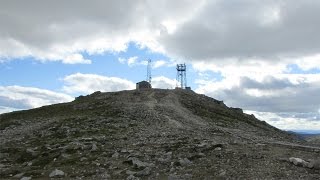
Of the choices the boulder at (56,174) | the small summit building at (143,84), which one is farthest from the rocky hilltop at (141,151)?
the small summit building at (143,84)

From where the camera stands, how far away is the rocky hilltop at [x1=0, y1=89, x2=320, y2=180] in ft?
108

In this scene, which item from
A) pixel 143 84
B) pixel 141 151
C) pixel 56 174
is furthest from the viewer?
pixel 143 84

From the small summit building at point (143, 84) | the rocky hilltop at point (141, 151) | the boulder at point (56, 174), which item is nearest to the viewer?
the rocky hilltop at point (141, 151)

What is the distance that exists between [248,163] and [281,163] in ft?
7.66

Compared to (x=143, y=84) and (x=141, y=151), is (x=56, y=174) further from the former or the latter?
(x=143, y=84)

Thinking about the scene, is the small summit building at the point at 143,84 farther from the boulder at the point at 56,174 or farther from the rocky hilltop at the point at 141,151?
the boulder at the point at 56,174

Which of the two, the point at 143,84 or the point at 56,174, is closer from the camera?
the point at 56,174

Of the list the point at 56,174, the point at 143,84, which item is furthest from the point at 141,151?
the point at 143,84

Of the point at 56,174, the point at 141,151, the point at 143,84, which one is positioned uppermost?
the point at 143,84

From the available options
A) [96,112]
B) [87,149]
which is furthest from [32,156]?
[96,112]

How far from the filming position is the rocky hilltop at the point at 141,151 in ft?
108

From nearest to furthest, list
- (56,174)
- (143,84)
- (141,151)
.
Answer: (56,174) < (141,151) < (143,84)

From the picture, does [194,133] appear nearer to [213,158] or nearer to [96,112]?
[213,158]

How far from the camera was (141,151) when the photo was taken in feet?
135
